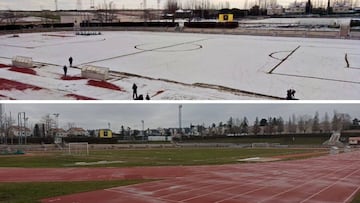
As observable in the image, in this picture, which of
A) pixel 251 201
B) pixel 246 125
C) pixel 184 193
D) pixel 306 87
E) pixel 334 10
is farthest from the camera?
pixel 334 10

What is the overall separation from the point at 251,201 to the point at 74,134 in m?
Result: 19.9

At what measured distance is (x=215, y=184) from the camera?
905 cm

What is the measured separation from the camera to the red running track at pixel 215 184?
7.41 meters

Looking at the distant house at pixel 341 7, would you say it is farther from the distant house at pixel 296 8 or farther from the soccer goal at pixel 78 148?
the soccer goal at pixel 78 148

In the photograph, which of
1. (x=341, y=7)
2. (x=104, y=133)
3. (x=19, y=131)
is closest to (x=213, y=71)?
(x=104, y=133)

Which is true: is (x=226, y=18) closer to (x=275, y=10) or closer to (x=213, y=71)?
(x=275, y=10)

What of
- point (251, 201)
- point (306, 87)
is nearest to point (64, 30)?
point (306, 87)

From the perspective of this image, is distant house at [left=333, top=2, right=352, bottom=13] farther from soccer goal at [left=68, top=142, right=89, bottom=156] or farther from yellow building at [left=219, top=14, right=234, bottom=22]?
soccer goal at [left=68, top=142, right=89, bottom=156]

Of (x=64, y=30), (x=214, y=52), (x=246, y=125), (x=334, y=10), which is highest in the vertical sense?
(x=334, y=10)

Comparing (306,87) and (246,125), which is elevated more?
(306,87)

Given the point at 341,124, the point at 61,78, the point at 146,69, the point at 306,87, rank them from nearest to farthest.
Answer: the point at 306,87, the point at 61,78, the point at 146,69, the point at 341,124

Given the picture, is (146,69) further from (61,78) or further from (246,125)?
(246,125)

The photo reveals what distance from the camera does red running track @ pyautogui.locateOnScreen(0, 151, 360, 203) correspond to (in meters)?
7.41

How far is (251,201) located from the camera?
23.7ft
